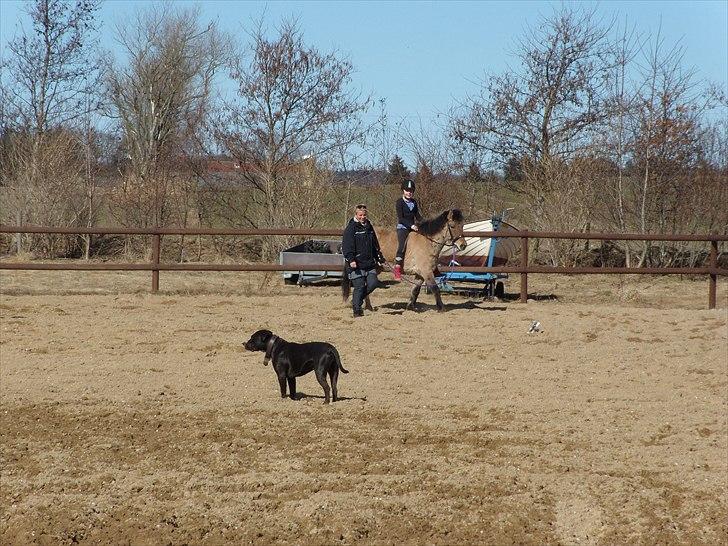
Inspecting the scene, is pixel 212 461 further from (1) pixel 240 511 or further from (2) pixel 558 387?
(2) pixel 558 387

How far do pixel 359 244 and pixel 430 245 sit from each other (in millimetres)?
1171

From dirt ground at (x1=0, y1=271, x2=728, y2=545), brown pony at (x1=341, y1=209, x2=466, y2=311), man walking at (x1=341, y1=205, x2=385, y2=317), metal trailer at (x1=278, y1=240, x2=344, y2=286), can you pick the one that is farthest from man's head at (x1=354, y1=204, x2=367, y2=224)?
metal trailer at (x1=278, y1=240, x2=344, y2=286)

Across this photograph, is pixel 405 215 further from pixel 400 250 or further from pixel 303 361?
pixel 303 361

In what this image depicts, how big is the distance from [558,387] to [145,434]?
14.2 ft

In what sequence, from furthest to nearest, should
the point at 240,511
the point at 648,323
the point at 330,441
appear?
the point at 648,323 < the point at 330,441 < the point at 240,511

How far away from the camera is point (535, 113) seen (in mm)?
26828

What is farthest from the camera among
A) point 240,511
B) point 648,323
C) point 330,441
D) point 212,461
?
point 648,323

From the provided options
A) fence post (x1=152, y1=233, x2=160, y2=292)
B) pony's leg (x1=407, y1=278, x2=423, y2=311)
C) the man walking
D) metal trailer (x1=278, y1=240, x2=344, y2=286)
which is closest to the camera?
the man walking

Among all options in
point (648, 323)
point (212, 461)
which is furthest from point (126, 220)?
point (212, 461)

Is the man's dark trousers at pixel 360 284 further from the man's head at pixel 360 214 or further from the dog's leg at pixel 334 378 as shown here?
A: the dog's leg at pixel 334 378

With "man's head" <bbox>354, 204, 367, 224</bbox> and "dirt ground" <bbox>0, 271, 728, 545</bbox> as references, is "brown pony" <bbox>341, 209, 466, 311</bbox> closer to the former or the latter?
"dirt ground" <bbox>0, 271, 728, 545</bbox>

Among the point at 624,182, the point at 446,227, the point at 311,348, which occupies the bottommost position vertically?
the point at 311,348

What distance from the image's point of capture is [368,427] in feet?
27.7

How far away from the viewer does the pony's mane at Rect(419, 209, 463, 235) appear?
14688 millimetres
